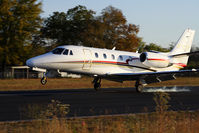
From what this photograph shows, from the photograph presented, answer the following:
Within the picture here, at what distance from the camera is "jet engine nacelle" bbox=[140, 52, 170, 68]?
25.1 metres

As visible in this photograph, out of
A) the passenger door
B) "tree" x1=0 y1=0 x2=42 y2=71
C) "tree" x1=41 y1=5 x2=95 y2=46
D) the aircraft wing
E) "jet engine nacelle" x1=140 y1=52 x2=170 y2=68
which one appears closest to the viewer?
the passenger door

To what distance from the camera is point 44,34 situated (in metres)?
78.8

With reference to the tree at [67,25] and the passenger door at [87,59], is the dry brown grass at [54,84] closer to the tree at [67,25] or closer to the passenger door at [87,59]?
the passenger door at [87,59]

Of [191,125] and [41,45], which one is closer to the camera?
[191,125]

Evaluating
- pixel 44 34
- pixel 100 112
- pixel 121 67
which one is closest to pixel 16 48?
pixel 44 34

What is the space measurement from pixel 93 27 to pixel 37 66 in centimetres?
4526

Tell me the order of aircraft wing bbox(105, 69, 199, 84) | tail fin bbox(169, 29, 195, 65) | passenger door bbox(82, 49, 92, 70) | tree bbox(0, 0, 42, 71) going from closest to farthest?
passenger door bbox(82, 49, 92, 70), aircraft wing bbox(105, 69, 199, 84), tail fin bbox(169, 29, 195, 65), tree bbox(0, 0, 42, 71)

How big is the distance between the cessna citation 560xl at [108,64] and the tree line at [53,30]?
101ft

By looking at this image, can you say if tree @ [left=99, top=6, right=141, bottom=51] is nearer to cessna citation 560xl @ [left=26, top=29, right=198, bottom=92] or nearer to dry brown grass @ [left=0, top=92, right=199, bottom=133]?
cessna citation 560xl @ [left=26, top=29, right=198, bottom=92]

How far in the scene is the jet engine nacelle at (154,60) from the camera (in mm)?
25125

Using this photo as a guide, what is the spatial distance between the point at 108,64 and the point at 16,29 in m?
33.0

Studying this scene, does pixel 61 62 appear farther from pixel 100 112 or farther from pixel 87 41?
pixel 87 41

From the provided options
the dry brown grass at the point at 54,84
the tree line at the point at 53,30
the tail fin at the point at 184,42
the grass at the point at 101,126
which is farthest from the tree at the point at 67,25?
the grass at the point at 101,126

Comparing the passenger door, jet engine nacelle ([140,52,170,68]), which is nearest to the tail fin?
jet engine nacelle ([140,52,170,68])
